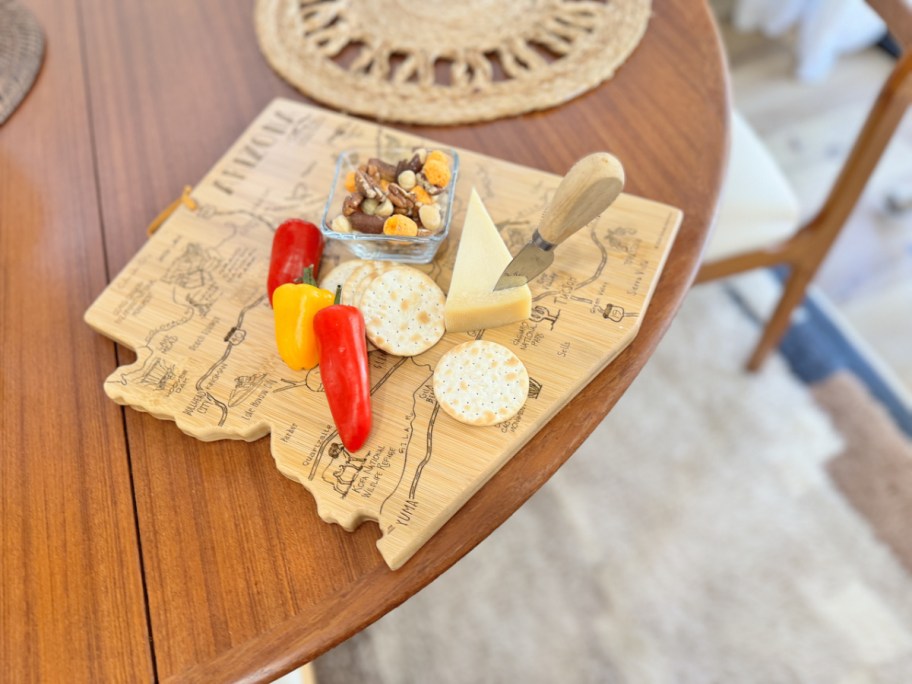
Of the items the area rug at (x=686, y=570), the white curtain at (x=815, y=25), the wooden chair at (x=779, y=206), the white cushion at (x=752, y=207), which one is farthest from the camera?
the white curtain at (x=815, y=25)

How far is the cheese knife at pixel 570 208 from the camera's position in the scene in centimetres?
66

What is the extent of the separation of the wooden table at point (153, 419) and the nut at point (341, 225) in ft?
0.83

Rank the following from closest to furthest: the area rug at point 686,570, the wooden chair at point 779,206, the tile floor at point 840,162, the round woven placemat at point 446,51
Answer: the round woven placemat at point 446,51 < the wooden chair at point 779,206 < the area rug at point 686,570 < the tile floor at point 840,162

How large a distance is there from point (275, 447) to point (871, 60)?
8.34ft

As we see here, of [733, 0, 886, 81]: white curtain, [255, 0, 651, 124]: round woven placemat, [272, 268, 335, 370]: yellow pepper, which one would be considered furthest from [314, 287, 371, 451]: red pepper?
[733, 0, 886, 81]: white curtain

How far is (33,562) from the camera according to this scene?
0.71 meters

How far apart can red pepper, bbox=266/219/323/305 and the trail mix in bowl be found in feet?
0.13

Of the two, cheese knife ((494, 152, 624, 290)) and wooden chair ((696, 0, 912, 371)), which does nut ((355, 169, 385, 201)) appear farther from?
wooden chair ((696, 0, 912, 371))

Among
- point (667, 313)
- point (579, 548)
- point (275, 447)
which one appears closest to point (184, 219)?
point (275, 447)

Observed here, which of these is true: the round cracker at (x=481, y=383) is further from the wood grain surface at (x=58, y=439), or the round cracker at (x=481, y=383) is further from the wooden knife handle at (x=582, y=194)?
the wood grain surface at (x=58, y=439)

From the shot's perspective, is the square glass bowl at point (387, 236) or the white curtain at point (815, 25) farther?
the white curtain at point (815, 25)

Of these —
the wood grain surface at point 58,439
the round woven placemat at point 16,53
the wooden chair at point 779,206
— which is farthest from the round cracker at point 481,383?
the round woven placemat at point 16,53

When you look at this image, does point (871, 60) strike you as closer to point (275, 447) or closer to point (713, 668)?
point (713, 668)

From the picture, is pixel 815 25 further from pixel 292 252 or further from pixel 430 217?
pixel 292 252
